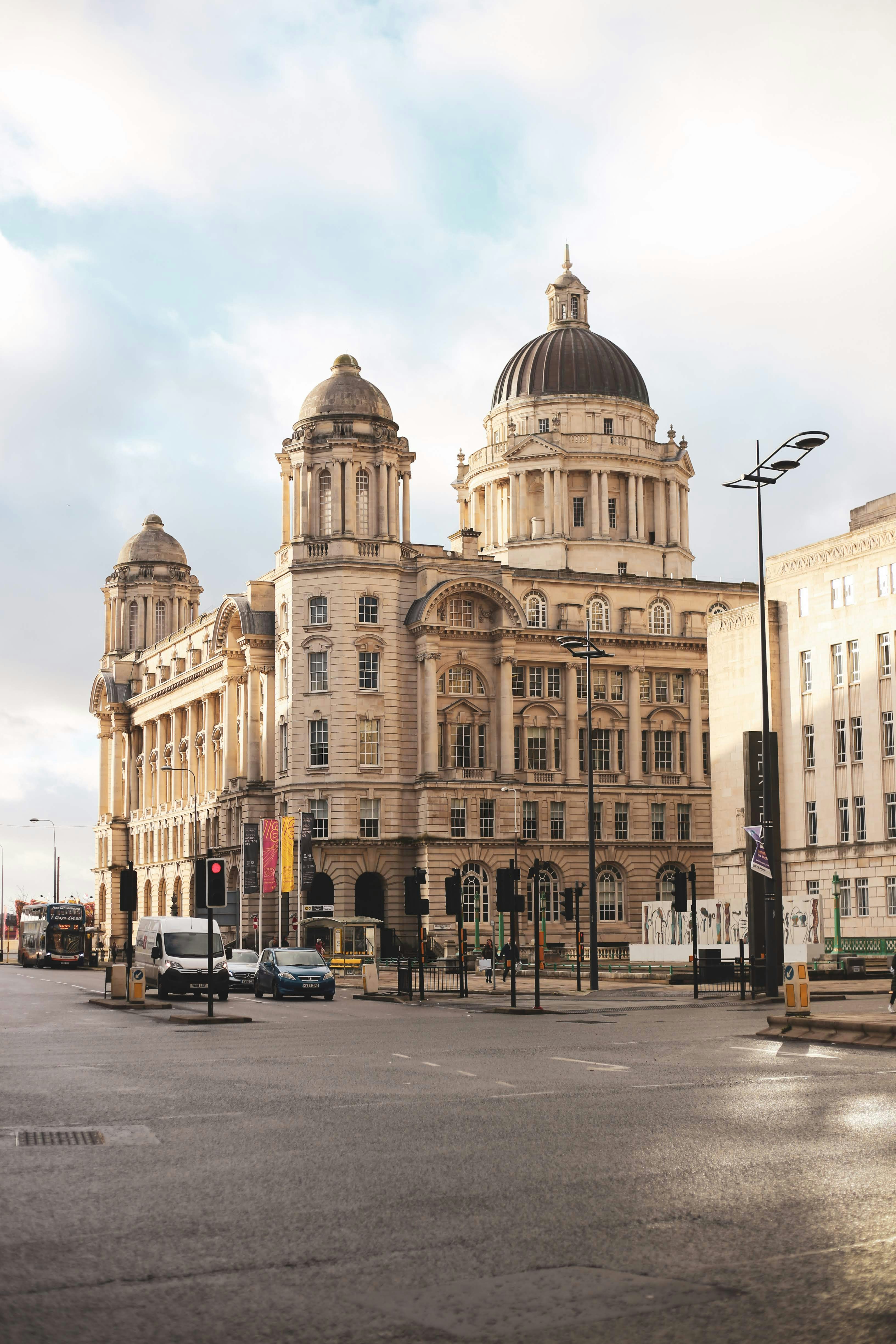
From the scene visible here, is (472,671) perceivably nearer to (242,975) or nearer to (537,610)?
(537,610)

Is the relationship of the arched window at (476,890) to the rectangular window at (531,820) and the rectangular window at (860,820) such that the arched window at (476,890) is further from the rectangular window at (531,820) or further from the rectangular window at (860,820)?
the rectangular window at (860,820)

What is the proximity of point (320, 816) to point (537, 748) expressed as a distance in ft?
47.7

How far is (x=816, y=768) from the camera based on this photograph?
2694 inches

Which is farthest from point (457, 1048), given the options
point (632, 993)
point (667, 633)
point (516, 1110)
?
point (667, 633)

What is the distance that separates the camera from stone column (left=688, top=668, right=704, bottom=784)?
95.5 metres

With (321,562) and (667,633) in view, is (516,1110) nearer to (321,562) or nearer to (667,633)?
(321,562)

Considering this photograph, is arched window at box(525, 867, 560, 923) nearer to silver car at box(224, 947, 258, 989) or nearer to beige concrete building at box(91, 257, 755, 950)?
beige concrete building at box(91, 257, 755, 950)

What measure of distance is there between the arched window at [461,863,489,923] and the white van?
39.7 m

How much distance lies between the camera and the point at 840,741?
221ft

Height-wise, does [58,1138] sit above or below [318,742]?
below

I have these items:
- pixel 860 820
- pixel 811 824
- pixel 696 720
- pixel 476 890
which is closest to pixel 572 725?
pixel 696 720

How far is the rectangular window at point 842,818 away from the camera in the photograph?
6694cm

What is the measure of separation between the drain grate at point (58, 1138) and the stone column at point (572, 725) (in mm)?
78381

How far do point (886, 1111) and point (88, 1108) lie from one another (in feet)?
24.2
